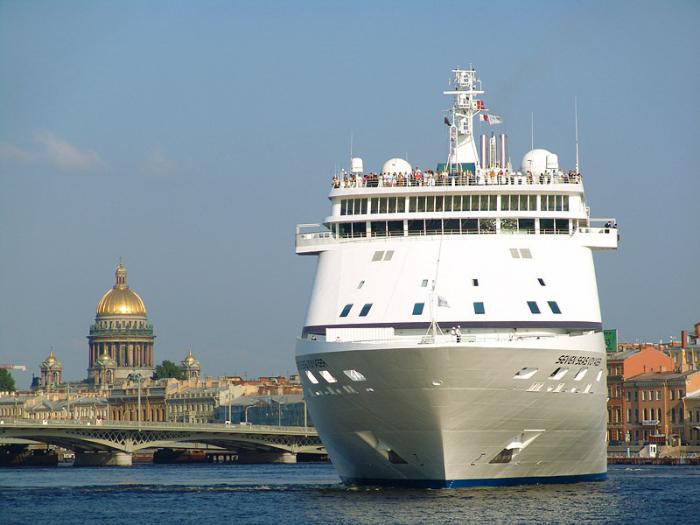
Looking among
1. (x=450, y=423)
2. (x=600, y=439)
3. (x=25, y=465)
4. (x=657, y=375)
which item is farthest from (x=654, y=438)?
(x=450, y=423)

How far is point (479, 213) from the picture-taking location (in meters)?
64.2

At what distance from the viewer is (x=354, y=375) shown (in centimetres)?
6094

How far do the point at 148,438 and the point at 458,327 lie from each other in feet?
→ 297

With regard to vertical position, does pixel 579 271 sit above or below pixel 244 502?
above

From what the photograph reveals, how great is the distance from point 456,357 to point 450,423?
8.24ft

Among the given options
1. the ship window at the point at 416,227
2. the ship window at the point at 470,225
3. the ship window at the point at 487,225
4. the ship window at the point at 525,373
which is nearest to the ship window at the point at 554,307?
the ship window at the point at 487,225

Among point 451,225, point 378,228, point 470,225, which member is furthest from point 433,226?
point 378,228

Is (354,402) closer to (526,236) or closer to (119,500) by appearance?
(526,236)

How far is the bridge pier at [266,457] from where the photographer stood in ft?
504

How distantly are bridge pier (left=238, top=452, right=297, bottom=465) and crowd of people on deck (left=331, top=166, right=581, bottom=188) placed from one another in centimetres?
8556

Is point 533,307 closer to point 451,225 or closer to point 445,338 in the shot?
point 445,338

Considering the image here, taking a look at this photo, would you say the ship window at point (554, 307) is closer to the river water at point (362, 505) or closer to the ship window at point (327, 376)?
the river water at point (362, 505)

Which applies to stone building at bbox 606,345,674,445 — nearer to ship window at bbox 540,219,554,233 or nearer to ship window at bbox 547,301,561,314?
ship window at bbox 540,219,554,233

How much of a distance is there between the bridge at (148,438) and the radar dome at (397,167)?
73058 mm
